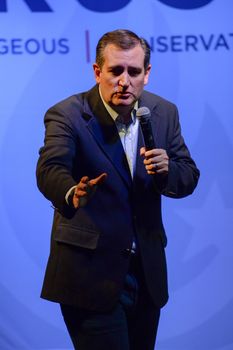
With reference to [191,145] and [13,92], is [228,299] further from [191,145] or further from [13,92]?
[13,92]

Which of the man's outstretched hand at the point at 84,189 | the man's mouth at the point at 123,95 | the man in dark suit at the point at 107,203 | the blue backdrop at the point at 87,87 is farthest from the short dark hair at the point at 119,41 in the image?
the blue backdrop at the point at 87,87

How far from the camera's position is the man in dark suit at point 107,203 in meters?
1.94

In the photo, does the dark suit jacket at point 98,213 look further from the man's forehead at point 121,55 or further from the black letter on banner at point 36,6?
the black letter on banner at point 36,6

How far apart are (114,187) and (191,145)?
136 cm

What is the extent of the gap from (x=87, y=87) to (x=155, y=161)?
60.1 inches

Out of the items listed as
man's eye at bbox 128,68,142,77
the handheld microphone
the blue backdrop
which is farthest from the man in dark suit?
the blue backdrop

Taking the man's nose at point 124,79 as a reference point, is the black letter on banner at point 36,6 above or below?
above

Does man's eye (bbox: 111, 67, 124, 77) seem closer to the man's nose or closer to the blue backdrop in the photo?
the man's nose

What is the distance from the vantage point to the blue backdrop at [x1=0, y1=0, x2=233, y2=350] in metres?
3.16

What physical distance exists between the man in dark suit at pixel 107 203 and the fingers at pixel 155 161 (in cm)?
9

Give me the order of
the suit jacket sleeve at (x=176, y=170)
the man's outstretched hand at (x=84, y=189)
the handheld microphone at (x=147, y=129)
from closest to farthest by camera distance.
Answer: the man's outstretched hand at (x=84, y=189)
the handheld microphone at (x=147, y=129)
the suit jacket sleeve at (x=176, y=170)

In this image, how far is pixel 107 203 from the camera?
1.95m

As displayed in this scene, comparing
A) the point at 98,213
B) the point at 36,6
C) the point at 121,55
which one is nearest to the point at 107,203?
the point at 98,213

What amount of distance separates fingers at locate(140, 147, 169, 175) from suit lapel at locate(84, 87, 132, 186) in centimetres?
18
